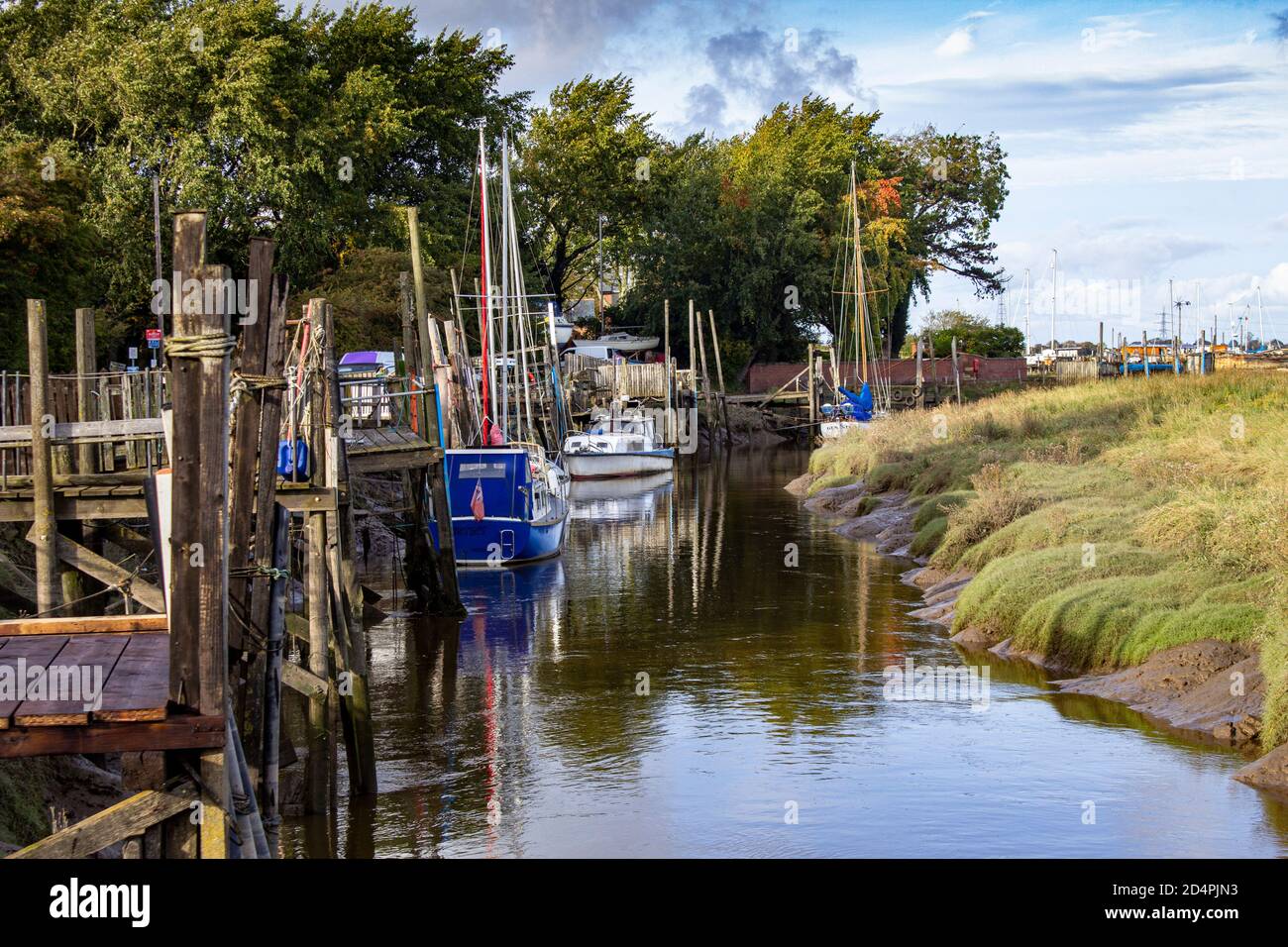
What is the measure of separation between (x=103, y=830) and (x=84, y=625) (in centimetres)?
265

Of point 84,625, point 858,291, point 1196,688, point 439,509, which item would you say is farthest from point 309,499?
point 858,291

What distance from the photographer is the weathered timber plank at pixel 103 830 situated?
23.2 ft

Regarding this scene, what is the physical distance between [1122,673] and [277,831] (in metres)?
9.63

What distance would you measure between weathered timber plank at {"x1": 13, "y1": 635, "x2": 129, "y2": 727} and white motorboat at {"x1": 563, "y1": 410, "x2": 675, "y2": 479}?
42872mm

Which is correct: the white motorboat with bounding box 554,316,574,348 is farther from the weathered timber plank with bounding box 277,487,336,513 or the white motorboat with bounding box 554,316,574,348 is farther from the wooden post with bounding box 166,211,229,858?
the wooden post with bounding box 166,211,229,858

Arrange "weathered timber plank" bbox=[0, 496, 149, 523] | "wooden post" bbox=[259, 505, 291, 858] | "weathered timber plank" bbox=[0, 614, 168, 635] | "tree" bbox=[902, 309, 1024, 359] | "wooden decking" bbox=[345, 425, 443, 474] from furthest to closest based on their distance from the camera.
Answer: "tree" bbox=[902, 309, 1024, 359] < "wooden decking" bbox=[345, 425, 443, 474] < "weathered timber plank" bbox=[0, 496, 149, 523] < "wooden post" bbox=[259, 505, 291, 858] < "weathered timber plank" bbox=[0, 614, 168, 635]

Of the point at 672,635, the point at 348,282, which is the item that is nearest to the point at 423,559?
the point at 672,635

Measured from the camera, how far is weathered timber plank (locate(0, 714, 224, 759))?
707cm

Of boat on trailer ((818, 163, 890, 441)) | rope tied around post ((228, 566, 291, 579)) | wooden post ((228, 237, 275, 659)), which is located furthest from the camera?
boat on trailer ((818, 163, 890, 441))

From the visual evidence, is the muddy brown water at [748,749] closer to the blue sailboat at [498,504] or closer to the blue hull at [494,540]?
the blue sailboat at [498,504]

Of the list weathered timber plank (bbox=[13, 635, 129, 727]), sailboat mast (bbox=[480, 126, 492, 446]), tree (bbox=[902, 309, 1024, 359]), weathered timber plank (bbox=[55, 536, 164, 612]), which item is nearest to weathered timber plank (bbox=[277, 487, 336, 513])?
weathered timber plank (bbox=[55, 536, 164, 612])

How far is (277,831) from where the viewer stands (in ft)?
40.1

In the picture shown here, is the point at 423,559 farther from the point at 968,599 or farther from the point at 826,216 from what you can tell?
the point at 826,216

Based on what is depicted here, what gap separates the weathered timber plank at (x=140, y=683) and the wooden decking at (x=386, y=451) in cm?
1149
